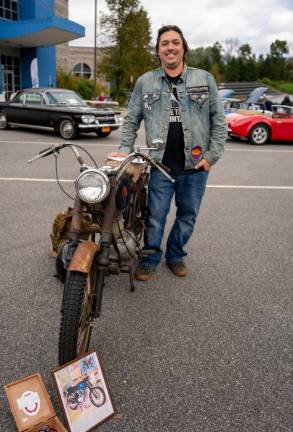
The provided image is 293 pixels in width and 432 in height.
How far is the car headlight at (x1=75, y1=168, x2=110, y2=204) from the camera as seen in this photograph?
235 cm

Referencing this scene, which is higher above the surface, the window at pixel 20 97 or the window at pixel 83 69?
the window at pixel 83 69

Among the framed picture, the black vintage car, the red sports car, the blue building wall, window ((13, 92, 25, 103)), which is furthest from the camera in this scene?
the blue building wall

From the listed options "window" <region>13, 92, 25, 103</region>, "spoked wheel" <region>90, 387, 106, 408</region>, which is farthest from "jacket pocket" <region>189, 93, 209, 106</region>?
"window" <region>13, 92, 25, 103</region>

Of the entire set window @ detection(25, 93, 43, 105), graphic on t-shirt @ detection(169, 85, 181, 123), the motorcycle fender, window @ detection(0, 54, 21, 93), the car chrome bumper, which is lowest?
the motorcycle fender

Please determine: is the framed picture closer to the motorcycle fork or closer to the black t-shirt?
the motorcycle fork

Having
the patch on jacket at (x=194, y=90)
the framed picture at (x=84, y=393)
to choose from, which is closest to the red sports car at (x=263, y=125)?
the patch on jacket at (x=194, y=90)

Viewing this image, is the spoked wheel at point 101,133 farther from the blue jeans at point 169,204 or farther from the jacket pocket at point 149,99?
the jacket pocket at point 149,99

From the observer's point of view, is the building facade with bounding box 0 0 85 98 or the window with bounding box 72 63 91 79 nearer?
the building facade with bounding box 0 0 85 98

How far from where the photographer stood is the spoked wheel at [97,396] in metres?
2.10

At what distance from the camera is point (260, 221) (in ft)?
18.1

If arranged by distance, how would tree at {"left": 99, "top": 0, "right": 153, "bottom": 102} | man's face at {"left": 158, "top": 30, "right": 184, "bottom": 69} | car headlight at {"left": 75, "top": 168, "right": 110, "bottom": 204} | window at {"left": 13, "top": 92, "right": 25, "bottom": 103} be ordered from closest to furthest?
car headlight at {"left": 75, "top": 168, "right": 110, "bottom": 204} → man's face at {"left": 158, "top": 30, "right": 184, "bottom": 69} → window at {"left": 13, "top": 92, "right": 25, "bottom": 103} → tree at {"left": 99, "top": 0, "right": 153, "bottom": 102}

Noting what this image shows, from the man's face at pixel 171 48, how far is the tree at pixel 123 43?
131 ft

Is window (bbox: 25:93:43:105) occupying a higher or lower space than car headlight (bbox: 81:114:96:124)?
higher

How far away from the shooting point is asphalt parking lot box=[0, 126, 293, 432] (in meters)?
2.25
